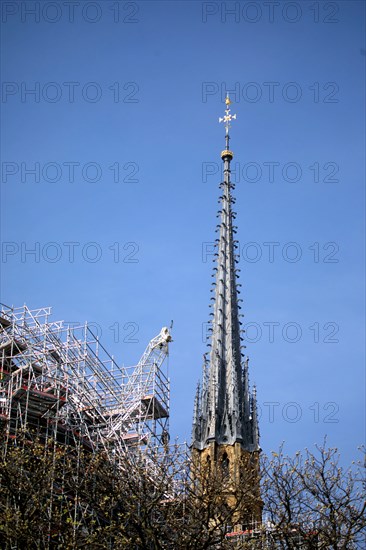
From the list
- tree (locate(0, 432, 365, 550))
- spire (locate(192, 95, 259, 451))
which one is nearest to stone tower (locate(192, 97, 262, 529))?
spire (locate(192, 95, 259, 451))

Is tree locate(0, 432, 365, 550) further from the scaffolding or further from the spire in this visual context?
the spire

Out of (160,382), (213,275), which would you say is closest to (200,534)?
(160,382)

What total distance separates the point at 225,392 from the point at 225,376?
192cm

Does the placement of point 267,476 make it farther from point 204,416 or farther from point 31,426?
point 204,416

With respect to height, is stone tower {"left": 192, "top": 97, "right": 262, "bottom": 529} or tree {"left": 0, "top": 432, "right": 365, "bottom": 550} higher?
stone tower {"left": 192, "top": 97, "right": 262, "bottom": 529}

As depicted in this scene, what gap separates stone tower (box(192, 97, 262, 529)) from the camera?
263 feet

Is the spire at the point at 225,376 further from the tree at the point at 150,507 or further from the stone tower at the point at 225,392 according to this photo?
the tree at the point at 150,507

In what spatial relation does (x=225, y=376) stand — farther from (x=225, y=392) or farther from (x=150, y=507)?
(x=150, y=507)

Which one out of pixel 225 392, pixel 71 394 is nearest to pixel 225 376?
pixel 225 392

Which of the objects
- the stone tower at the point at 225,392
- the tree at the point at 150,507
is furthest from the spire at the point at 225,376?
the tree at the point at 150,507

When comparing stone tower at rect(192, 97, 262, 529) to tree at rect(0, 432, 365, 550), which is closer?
tree at rect(0, 432, 365, 550)

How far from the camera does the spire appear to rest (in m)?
81.6

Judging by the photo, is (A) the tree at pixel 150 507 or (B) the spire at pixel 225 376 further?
(B) the spire at pixel 225 376

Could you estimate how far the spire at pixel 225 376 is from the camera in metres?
81.6
